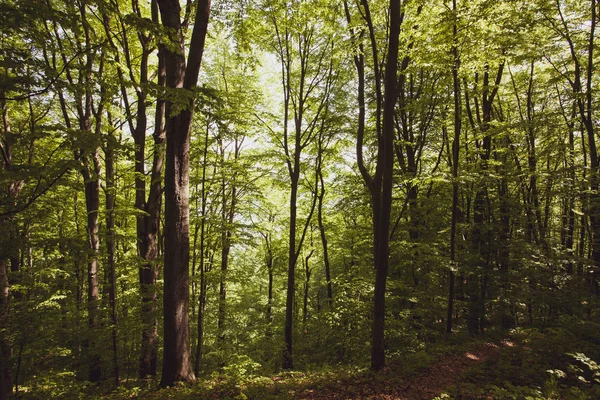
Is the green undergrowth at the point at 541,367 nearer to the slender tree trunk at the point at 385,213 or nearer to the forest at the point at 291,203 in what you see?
the forest at the point at 291,203

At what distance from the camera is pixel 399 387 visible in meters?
6.06

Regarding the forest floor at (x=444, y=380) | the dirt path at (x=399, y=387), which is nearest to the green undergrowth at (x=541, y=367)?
the forest floor at (x=444, y=380)

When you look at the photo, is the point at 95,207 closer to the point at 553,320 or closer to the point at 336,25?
the point at 336,25

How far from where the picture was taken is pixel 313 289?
29672mm

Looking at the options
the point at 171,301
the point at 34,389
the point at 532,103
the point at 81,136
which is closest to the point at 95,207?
the point at 34,389

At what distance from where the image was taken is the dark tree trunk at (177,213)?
A: 5.51m

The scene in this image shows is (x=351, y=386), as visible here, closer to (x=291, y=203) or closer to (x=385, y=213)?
(x=385, y=213)

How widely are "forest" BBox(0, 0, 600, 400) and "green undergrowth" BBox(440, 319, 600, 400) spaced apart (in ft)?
0.18

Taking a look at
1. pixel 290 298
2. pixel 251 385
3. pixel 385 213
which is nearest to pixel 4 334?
pixel 251 385

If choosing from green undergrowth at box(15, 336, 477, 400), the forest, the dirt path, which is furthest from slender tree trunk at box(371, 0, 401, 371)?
the dirt path

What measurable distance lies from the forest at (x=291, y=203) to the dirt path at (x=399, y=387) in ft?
0.17

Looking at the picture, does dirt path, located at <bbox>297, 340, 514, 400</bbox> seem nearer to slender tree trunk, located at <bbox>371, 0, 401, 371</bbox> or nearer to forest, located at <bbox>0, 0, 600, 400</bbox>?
forest, located at <bbox>0, 0, 600, 400</bbox>

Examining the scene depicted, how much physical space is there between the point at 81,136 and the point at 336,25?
10.3 metres

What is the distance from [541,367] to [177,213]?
8.90 metres
